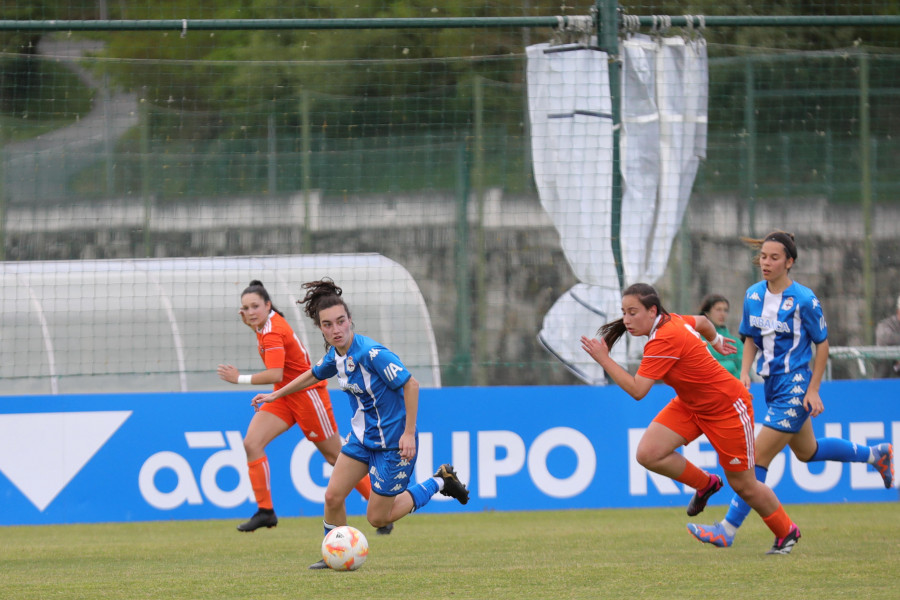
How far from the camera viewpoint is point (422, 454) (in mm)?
9016

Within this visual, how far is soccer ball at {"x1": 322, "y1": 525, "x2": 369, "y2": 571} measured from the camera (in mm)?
5691

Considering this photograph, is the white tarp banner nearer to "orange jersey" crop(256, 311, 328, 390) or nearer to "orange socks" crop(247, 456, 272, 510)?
"orange jersey" crop(256, 311, 328, 390)

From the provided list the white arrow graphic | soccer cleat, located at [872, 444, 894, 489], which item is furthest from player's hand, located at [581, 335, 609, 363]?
the white arrow graphic

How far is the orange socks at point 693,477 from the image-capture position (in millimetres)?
6289

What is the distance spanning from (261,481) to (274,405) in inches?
20.7

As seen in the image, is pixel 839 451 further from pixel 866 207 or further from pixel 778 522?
pixel 866 207

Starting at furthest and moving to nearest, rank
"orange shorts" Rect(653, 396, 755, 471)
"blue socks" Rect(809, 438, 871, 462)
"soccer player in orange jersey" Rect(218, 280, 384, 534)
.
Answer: "soccer player in orange jersey" Rect(218, 280, 384, 534) < "blue socks" Rect(809, 438, 871, 462) < "orange shorts" Rect(653, 396, 755, 471)

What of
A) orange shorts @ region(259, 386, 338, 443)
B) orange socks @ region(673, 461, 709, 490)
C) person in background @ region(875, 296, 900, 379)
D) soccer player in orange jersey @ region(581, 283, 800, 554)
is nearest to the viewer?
soccer player in orange jersey @ region(581, 283, 800, 554)

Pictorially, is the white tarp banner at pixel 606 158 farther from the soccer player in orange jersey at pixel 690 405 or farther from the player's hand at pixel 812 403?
the soccer player in orange jersey at pixel 690 405

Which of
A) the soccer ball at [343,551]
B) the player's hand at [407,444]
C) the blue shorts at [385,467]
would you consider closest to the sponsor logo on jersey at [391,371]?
the player's hand at [407,444]

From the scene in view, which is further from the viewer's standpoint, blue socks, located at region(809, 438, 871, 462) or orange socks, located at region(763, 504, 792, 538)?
blue socks, located at region(809, 438, 871, 462)

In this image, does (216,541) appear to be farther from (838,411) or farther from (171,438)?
(838,411)

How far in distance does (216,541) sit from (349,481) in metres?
2.02

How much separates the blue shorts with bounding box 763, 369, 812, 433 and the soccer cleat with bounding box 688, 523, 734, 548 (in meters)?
0.68
